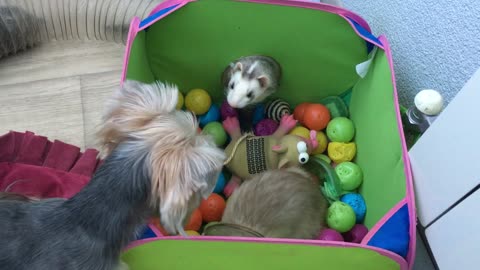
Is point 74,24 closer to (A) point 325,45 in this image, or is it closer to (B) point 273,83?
(B) point 273,83

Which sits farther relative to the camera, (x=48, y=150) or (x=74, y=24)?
(x=74, y=24)

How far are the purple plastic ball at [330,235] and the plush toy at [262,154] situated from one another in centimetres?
19

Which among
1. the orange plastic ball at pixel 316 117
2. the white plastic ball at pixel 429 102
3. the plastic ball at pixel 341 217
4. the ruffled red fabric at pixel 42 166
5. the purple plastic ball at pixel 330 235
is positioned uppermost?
the white plastic ball at pixel 429 102

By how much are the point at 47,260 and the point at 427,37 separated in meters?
1.06

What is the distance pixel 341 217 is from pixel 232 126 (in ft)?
1.39

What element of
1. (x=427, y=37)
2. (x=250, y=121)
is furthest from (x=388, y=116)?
(x=250, y=121)

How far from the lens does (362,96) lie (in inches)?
52.6

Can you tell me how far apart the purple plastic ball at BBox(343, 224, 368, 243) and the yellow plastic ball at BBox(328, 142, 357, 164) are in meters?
0.21

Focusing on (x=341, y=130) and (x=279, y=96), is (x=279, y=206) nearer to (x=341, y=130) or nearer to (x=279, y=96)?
(x=341, y=130)

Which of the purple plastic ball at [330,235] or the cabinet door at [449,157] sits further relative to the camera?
the purple plastic ball at [330,235]

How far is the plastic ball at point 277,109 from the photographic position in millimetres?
1443

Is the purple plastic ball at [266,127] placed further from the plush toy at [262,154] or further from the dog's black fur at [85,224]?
the dog's black fur at [85,224]

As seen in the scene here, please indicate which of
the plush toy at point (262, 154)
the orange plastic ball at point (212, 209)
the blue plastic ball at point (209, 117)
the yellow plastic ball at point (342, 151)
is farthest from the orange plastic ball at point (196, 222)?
the yellow plastic ball at point (342, 151)

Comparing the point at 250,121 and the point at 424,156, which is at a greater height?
the point at 424,156
